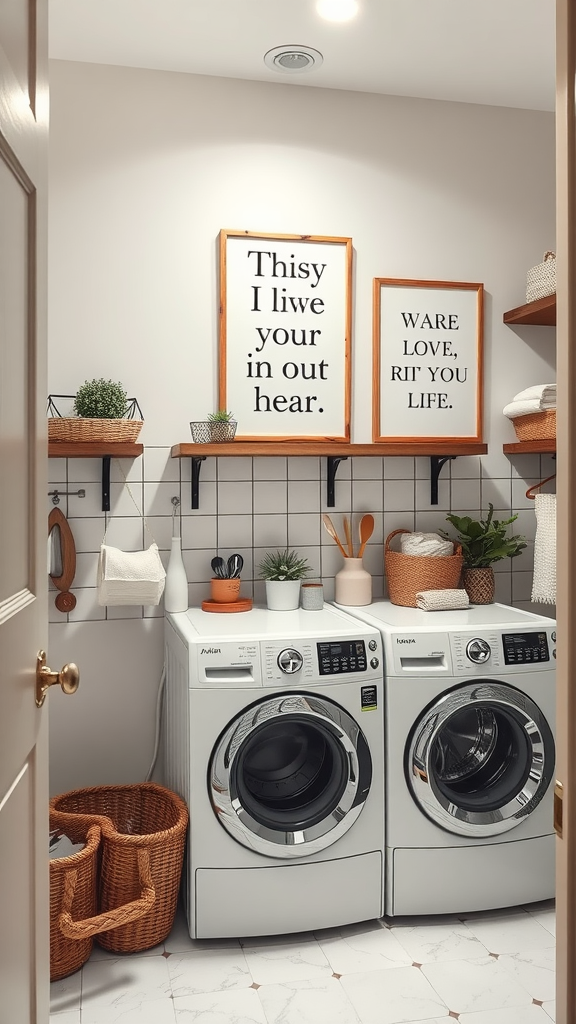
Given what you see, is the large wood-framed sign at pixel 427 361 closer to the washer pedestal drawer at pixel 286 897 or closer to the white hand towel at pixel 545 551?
the white hand towel at pixel 545 551

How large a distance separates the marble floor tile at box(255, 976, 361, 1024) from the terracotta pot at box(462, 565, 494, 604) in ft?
4.37

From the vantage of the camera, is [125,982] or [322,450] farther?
[322,450]

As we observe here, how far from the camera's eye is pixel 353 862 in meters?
2.40

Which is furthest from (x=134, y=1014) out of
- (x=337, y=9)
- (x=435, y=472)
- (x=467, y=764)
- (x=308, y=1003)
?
(x=337, y=9)

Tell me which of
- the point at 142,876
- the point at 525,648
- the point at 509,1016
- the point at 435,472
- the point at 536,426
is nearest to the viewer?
the point at 509,1016

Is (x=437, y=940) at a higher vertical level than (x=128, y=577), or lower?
lower

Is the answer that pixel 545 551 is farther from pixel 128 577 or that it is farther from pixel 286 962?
pixel 286 962

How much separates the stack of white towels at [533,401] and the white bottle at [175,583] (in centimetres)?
130

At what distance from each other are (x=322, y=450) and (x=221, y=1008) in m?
1.62

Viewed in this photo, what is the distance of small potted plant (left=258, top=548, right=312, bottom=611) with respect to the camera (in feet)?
9.16

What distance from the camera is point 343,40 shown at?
2.60 m

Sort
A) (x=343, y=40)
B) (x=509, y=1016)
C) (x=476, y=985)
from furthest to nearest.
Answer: (x=343, y=40) → (x=476, y=985) → (x=509, y=1016)

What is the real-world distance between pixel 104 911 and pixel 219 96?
263 cm

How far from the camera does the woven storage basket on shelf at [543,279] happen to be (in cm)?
291
